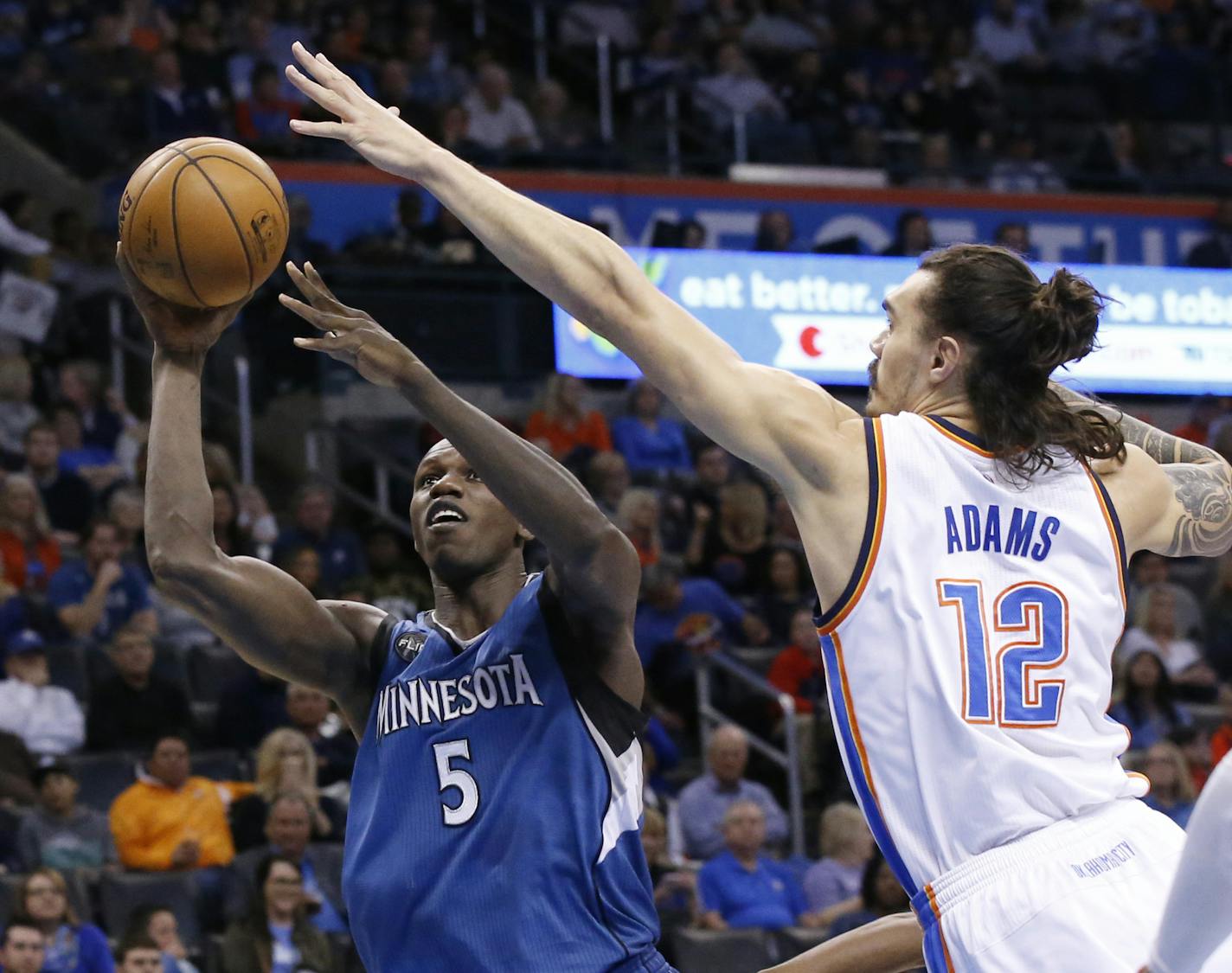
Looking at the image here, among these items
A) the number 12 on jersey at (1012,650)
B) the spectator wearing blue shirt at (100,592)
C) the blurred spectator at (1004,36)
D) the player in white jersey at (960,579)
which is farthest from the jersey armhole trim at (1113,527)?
the blurred spectator at (1004,36)

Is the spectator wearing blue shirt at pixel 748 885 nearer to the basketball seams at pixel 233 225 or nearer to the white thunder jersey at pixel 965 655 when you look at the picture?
the basketball seams at pixel 233 225

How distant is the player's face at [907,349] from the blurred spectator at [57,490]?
8756mm

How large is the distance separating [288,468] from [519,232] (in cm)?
1067

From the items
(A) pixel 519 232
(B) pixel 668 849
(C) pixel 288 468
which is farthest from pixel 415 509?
(C) pixel 288 468

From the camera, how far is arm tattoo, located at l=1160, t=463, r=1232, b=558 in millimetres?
3750

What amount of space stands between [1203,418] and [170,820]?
9.11 meters

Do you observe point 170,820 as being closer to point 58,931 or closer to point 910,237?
point 58,931

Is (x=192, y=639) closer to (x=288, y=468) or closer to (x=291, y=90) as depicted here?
(x=288, y=468)

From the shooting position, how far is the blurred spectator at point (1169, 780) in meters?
10.6

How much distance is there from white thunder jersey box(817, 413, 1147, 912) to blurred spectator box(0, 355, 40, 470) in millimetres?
9474

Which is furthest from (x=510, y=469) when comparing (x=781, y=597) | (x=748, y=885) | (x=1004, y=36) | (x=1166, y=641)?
(x=1004, y=36)

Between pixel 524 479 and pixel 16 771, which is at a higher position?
pixel 524 479

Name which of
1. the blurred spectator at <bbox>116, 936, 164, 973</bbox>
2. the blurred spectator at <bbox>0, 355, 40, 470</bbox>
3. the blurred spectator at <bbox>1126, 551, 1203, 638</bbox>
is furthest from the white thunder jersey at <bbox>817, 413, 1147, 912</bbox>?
the blurred spectator at <bbox>1126, 551, 1203, 638</bbox>

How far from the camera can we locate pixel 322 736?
33.1 feet
